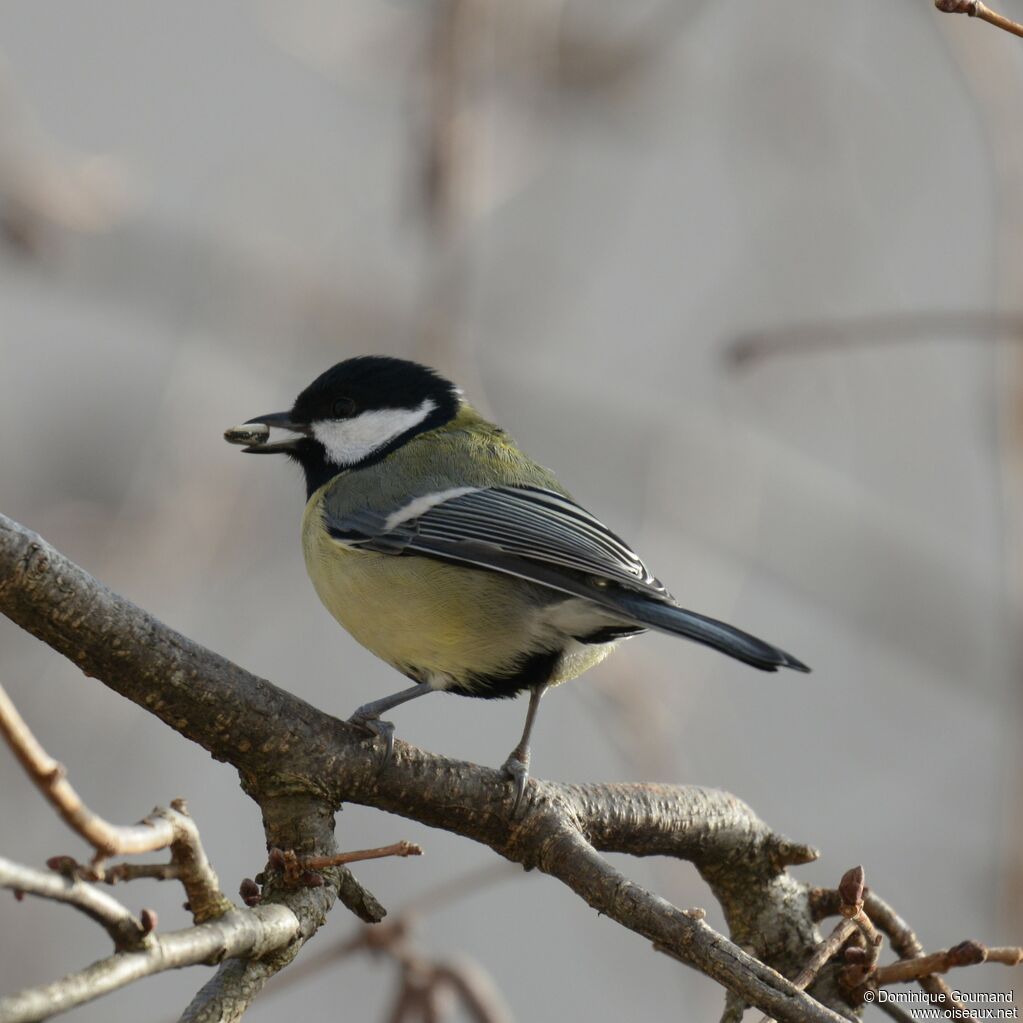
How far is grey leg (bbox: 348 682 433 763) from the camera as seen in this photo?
182cm

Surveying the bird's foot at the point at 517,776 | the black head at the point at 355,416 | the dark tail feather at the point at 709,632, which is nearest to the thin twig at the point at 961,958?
the dark tail feather at the point at 709,632

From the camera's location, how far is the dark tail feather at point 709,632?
1.92 meters

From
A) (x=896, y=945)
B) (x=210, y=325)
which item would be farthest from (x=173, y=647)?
(x=210, y=325)

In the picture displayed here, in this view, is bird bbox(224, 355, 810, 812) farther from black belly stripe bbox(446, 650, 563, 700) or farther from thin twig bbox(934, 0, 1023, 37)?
thin twig bbox(934, 0, 1023, 37)

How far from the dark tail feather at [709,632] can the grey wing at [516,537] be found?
0.05 metres

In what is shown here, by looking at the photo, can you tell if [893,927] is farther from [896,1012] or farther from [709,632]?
[709,632]

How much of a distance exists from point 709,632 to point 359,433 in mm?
1416

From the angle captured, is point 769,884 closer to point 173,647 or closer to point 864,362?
point 173,647

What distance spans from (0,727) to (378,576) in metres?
1.70

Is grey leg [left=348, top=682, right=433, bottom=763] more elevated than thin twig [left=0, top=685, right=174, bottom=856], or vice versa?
thin twig [left=0, top=685, right=174, bottom=856]

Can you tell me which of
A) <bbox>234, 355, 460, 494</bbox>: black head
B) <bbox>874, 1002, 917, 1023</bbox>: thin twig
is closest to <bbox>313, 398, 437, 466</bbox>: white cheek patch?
<bbox>234, 355, 460, 494</bbox>: black head

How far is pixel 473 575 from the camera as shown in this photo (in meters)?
2.55

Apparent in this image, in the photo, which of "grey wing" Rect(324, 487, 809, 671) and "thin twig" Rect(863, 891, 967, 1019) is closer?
"thin twig" Rect(863, 891, 967, 1019)

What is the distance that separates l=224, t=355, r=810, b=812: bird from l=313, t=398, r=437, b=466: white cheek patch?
10 cm
